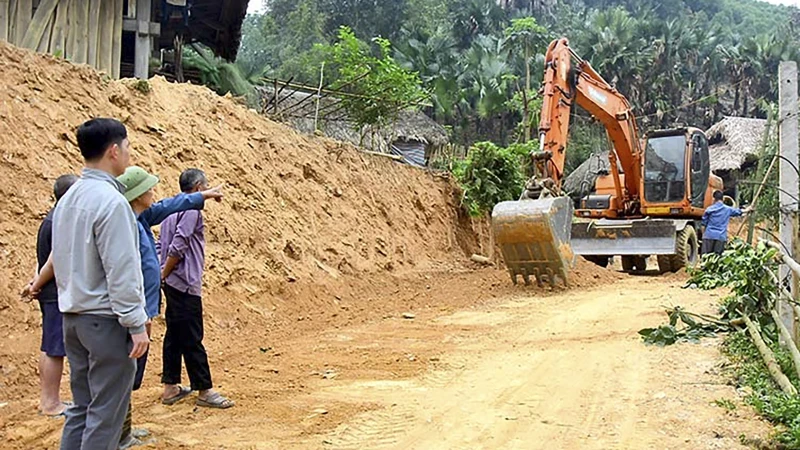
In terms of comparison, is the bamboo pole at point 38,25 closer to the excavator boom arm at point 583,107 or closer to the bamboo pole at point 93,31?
the bamboo pole at point 93,31

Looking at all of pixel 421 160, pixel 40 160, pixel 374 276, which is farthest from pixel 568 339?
pixel 421 160

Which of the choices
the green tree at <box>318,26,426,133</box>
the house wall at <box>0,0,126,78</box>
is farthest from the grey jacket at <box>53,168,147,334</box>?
the green tree at <box>318,26,426,133</box>

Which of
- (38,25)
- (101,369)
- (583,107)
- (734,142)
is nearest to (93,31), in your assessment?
(38,25)

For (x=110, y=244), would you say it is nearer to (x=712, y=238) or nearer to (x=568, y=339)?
(x=568, y=339)

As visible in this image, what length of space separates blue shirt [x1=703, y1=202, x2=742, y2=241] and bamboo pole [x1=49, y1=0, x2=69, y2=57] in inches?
419

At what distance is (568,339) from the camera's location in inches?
288

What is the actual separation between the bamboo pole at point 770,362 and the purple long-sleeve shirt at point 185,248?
3970 millimetres

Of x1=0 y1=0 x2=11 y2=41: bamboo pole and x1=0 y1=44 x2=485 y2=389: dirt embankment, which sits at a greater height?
x1=0 y1=0 x2=11 y2=41: bamboo pole

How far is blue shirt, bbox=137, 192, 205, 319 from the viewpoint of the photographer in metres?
4.15

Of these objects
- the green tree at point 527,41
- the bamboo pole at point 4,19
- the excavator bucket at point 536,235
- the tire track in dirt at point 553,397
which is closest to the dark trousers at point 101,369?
the tire track in dirt at point 553,397

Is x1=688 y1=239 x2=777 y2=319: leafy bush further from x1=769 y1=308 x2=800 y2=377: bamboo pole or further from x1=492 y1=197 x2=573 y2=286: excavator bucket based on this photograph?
Answer: x1=492 y1=197 x2=573 y2=286: excavator bucket

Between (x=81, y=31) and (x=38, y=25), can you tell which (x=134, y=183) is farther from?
(x=81, y=31)

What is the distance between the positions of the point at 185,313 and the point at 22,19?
23.2 ft

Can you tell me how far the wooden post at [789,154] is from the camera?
5.77 m
